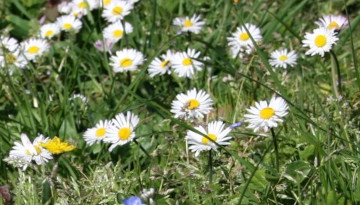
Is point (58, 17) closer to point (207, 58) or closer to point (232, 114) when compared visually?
point (207, 58)

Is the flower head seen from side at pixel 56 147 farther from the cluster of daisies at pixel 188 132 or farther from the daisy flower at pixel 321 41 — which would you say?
the daisy flower at pixel 321 41

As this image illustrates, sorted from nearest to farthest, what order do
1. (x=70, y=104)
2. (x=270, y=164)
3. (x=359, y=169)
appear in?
(x=359, y=169) < (x=270, y=164) < (x=70, y=104)

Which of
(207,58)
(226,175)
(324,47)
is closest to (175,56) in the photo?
(207,58)

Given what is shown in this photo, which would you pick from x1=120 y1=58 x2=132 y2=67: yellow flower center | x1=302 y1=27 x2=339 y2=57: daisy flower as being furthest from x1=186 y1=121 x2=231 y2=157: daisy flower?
x1=120 y1=58 x2=132 y2=67: yellow flower center

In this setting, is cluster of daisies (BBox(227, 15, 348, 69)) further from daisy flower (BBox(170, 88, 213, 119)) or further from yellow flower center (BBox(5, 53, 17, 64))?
yellow flower center (BBox(5, 53, 17, 64))

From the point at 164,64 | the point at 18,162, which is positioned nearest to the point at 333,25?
the point at 164,64
